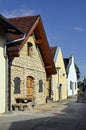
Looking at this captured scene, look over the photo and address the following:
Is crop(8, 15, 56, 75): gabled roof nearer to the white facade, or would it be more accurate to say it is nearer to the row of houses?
the row of houses

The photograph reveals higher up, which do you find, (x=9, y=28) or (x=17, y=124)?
(x=9, y=28)

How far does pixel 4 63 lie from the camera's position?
19.1 meters

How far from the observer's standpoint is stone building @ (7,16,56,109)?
2028 centimetres

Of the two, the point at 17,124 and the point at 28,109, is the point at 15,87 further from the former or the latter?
the point at 17,124

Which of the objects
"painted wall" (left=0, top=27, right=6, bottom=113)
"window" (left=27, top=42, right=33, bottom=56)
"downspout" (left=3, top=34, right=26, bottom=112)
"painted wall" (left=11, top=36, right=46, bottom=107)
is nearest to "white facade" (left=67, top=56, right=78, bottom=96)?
"painted wall" (left=11, top=36, right=46, bottom=107)

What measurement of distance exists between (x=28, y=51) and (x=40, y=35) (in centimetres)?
178

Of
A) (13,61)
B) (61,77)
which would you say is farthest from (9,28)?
(61,77)

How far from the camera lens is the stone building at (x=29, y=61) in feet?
66.5

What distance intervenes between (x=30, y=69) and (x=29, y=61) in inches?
23.3

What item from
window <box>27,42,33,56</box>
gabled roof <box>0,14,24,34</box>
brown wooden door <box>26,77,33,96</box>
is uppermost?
gabled roof <box>0,14,24,34</box>

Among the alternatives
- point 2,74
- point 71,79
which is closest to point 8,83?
point 2,74

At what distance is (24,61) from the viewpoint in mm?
23078

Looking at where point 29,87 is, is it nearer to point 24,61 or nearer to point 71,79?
point 24,61

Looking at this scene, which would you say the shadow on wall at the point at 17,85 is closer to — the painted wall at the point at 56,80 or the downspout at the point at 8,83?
the downspout at the point at 8,83
